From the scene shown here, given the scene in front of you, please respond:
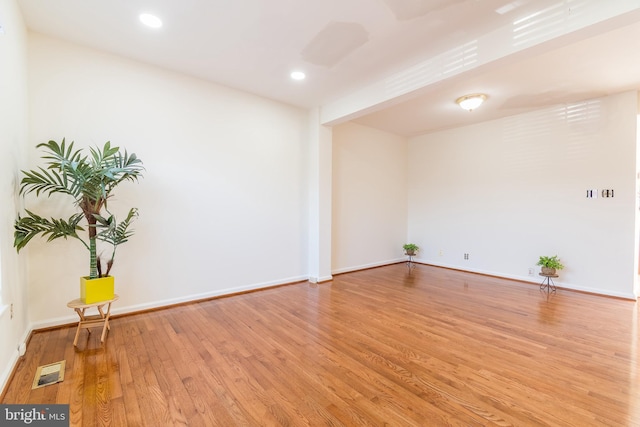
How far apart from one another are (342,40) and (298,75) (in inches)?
35.3

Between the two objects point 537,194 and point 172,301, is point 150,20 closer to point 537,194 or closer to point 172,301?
point 172,301

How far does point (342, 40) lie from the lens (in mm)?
2826

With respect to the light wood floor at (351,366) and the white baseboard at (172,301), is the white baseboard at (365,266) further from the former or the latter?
the light wood floor at (351,366)

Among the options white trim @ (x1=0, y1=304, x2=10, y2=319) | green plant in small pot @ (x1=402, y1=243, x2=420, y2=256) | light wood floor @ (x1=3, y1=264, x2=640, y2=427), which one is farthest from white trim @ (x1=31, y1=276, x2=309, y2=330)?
green plant in small pot @ (x1=402, y1=243, x2=420, y2=256)

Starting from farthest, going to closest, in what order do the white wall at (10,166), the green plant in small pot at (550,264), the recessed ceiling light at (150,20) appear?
the green plant in small pot at (550,264) → the recessed ceiling light at (150,20) → the white wall at (10,166)

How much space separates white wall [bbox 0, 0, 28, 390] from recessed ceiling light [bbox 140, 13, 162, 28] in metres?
0.88

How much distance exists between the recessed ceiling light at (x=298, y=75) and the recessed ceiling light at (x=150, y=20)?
1469mm

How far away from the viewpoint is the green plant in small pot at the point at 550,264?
431cm

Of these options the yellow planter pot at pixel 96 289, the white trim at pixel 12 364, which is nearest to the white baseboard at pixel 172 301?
the white trim at pixel 12 364

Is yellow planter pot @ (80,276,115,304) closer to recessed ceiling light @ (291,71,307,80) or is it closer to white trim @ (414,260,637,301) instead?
recessed ceiling light @ (291,71,307,80)

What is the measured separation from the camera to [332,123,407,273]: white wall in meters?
5.38

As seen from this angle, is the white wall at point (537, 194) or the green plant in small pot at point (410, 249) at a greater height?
the white wall at point (537, 194)

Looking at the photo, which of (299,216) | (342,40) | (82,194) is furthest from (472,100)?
(82,194)

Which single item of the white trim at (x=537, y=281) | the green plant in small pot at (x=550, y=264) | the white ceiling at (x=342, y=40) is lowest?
the white trim at (x=537, y=281)
